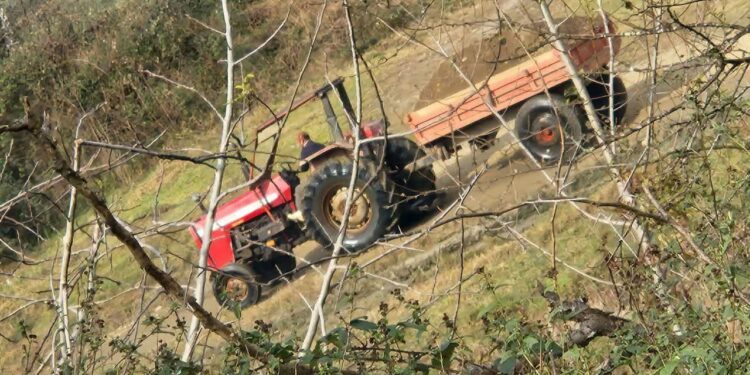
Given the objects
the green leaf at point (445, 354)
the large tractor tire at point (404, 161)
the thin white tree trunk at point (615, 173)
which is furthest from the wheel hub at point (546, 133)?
the green leaf at point (445, 354)

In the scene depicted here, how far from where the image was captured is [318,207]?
1295 centimetres

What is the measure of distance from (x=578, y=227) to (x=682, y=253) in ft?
20.1

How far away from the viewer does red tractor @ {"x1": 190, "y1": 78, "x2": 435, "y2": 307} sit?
12.8 m

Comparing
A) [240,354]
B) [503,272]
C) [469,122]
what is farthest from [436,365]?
[469,122]

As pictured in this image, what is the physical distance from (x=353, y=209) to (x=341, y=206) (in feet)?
0.63

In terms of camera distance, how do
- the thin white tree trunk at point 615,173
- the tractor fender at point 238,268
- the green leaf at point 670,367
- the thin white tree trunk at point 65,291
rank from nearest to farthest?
the green leaf at point 670,367 → the thin white tree trunk at point 65,291 → the thin white tree trunk at point 615,173 → the tractor fender at point 238,268

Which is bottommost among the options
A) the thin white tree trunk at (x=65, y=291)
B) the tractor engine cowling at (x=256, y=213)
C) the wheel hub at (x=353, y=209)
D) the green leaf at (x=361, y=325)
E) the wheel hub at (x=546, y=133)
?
the wheel hub at (x=546, y=133)

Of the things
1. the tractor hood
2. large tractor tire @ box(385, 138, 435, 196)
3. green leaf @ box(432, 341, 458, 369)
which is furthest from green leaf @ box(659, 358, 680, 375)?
the tractor hood

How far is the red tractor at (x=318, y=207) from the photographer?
42.1ft

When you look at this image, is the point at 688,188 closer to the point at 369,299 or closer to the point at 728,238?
the point at 728,238

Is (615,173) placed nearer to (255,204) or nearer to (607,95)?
(607,95)

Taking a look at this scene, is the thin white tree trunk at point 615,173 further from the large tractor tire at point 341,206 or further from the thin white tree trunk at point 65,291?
the large tractor tire at point 341,206

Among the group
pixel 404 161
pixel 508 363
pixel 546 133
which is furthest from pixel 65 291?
pixel 546 133

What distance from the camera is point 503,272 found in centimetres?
991
